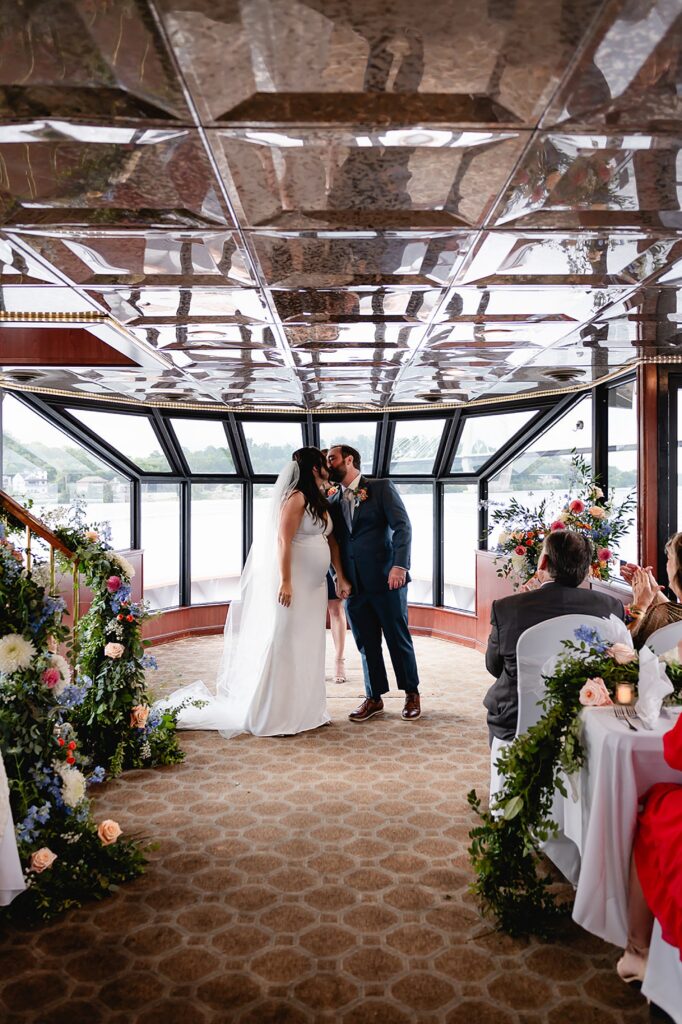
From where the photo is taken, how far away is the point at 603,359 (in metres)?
5.80

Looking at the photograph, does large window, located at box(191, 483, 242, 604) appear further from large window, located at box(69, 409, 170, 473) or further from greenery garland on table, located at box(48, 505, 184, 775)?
greenery garland on table, located at box(48, 505, 184, 775)

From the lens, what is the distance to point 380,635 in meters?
5.69

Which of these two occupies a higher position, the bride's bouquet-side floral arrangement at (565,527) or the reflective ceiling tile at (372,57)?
the reflective ceiling tile at (372,57)

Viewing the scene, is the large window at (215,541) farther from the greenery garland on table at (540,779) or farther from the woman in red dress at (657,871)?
the woman in red dress at (657,871)

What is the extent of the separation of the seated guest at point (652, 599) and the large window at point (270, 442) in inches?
219

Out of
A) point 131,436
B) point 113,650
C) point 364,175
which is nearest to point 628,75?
point 364,175

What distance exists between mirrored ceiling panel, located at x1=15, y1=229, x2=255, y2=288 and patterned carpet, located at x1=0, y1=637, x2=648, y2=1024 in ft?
8.80

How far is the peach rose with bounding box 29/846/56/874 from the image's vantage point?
3.04 metres

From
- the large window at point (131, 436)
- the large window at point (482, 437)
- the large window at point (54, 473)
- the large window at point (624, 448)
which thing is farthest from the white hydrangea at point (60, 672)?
the large window at point (482, 437)

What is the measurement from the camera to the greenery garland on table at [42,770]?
3104 mm

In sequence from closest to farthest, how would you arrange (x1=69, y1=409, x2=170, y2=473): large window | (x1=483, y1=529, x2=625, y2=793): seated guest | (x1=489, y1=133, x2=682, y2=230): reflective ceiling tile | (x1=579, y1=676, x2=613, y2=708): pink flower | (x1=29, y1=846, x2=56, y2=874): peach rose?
(x1=489, y1=133, x2=682, y2=230): reflective ceiling tile
(x1=579, y1=676, x2=613, y2=708): pink flower
(x1=29, y1=846, x2=56, y2=874): peach rose
(x1=483, y1=529, x2=625, y2=793): seated guest
(x1=69, y1=409, x2=170, y2=473): large window

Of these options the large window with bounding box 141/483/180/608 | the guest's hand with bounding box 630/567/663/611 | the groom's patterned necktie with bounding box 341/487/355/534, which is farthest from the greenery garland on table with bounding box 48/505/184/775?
the large window with bounding box 141/483/180/608

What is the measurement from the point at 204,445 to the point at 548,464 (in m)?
4.10

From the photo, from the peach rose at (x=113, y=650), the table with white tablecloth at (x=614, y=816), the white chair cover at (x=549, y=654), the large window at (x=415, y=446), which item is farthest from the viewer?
the large window at (x=415, y=446)
